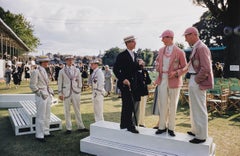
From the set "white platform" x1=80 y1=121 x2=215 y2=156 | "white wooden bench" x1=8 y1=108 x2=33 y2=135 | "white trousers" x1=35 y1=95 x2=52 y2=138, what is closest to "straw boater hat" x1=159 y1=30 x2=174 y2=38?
"white platform" x1=80 y1=121 x2=215 y2=156

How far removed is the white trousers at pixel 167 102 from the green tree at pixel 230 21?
19.1 meters

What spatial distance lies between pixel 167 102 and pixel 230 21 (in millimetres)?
20438

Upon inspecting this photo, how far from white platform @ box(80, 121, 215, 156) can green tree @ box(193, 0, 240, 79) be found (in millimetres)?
19195

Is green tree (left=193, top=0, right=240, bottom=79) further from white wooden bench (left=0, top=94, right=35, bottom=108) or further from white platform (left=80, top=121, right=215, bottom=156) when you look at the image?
white platform (left=80, top=121, right=215, bottom=156)

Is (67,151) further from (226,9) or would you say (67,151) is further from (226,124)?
(226,9)

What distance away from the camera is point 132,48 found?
5.57m

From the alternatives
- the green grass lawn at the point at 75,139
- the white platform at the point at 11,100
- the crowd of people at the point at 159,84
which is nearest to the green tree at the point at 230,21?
the green grass lawn at the point at 75,139

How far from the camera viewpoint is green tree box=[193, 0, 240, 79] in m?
22.4

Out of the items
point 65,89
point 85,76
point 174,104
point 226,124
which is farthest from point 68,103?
point 85,76

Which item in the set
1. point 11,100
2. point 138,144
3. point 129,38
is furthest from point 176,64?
point 11,100

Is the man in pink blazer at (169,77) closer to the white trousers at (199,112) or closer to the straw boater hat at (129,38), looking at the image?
the white trousers at (199,112)

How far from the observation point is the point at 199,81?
4598 millimetres

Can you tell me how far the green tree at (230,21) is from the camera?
2244cm

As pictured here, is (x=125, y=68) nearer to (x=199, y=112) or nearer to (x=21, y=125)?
(x=199, y=112)
